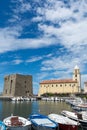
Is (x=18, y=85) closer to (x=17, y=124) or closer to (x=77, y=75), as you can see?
(x=77, y=75)

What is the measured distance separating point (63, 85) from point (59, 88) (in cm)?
295

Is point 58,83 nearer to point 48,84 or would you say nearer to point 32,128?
point 48,84

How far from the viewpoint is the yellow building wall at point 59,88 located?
142 m

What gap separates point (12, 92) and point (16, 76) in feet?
27.0

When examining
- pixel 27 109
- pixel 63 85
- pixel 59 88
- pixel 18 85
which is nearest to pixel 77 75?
pixel 63 85

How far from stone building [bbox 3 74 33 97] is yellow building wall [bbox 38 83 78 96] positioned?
13382 mm

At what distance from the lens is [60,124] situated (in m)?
23.9

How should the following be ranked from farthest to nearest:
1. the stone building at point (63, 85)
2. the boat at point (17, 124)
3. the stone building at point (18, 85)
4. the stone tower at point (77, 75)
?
the stone tower at point (77, 75), the stone building at point (63, 85), the stone building at point (18, 85), the boat at point (17, 124)

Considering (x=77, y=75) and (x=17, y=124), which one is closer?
(x=17, y=124)

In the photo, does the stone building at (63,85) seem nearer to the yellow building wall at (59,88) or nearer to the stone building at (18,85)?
the yellow building wall at (59,88)

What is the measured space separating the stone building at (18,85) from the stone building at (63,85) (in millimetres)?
13695

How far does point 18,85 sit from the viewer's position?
132m

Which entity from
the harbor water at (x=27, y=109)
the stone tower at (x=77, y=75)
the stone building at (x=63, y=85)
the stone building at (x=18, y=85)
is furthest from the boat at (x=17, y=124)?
the stone tower at (x=77, y=75)

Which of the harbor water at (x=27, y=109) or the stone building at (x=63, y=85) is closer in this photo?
the harbor water at (x=27, y=109)
